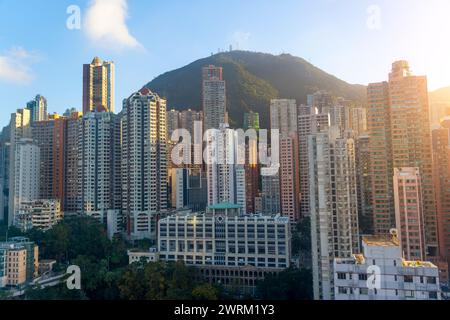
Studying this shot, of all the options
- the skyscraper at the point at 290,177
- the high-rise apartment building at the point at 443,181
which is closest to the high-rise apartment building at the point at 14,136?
the skyscraper at the point at 290,177

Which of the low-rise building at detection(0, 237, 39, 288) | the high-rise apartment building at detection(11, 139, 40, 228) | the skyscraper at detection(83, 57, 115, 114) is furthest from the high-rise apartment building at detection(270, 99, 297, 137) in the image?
the low-rise building at detection(0, 237, 39, 288)

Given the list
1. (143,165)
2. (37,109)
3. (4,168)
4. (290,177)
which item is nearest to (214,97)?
(143,165)

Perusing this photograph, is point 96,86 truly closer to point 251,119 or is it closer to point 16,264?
point 251,119

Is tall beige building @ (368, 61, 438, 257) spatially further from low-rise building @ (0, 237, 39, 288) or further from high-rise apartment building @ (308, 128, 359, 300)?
low-rise building @ (0, 237, 39, 288)

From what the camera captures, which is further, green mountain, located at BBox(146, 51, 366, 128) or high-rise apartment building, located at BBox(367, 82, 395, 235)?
green mountain, located at BBox(146, 51, 366, 128)
